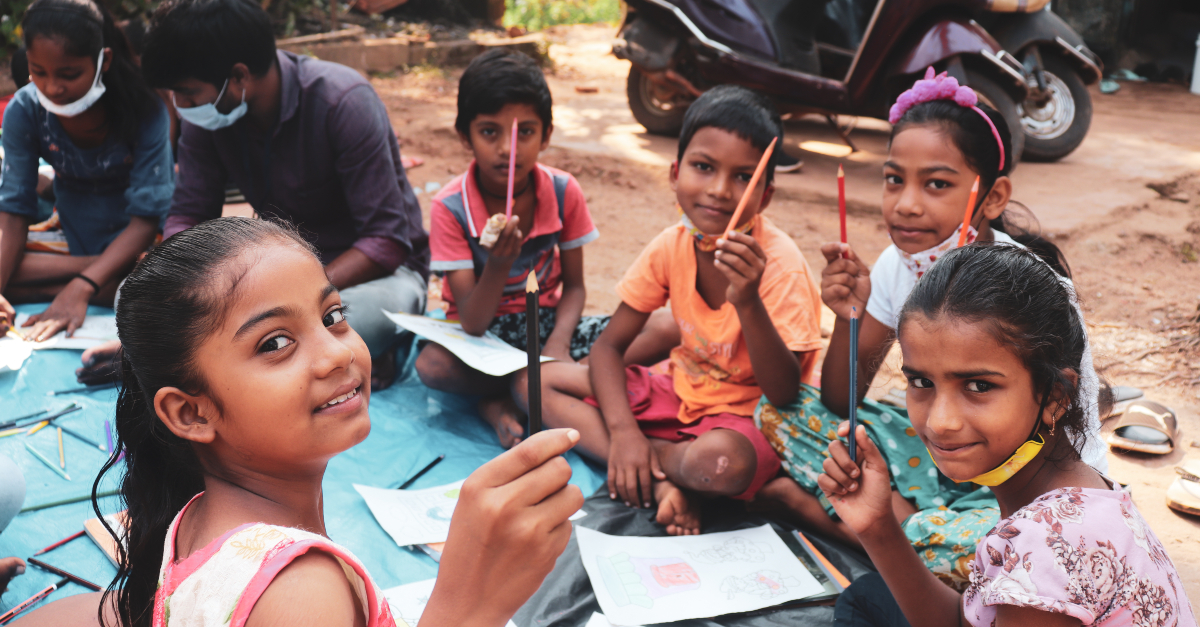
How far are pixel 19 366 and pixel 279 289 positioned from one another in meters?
2.07

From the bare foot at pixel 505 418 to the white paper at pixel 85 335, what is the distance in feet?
4.29

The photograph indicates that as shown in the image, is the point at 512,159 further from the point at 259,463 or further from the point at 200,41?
the point at 259,463

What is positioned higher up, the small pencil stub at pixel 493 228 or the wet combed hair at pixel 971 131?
the wet combed hair at pixel 971 131

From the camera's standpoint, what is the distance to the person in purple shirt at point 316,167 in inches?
104

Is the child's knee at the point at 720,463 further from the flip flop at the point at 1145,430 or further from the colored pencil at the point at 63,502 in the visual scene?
the colored pencil at the point at 63,502

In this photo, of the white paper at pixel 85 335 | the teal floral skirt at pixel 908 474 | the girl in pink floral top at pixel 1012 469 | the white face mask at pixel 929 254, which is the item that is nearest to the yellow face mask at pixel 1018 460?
the girl in pink floral top at pixel 1012 469

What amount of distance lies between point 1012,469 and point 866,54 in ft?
13.5

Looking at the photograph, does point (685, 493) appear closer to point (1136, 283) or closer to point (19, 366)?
point (19, 366)

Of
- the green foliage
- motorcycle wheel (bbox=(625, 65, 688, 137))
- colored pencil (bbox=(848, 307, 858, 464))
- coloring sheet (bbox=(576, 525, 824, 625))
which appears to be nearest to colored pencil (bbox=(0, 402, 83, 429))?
coloring sheet (bbox=(576, 525, 824, 625))

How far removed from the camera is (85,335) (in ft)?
9.23

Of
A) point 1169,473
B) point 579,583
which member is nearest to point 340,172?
point 579,583

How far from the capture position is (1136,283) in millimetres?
3844

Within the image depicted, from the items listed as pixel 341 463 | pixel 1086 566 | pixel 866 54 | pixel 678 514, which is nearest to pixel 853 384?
pixel 1086 566

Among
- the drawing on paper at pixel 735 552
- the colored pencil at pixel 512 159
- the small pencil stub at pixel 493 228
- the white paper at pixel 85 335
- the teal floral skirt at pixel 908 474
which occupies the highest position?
the colored pencil at pixel 512 159
